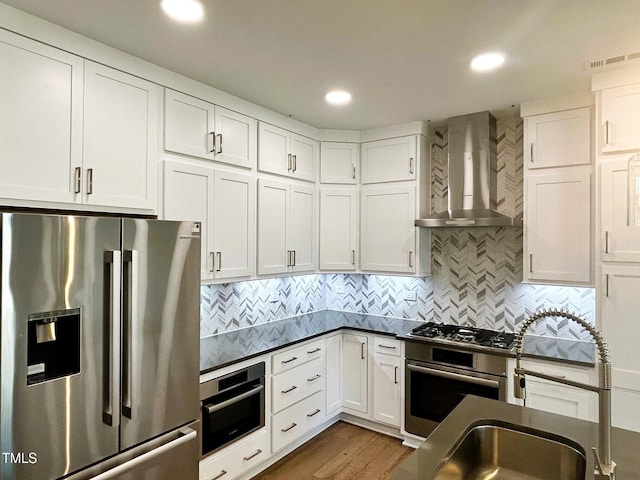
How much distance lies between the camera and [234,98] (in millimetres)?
2842

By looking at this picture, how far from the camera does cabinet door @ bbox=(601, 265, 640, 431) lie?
2.29 meters

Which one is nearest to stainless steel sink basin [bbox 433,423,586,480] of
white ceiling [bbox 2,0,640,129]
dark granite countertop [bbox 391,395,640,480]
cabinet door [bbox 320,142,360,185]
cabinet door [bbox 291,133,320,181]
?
dark granite countertop [bbox 391,395,640,480]

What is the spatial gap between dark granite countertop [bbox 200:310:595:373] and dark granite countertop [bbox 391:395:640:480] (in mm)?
1190

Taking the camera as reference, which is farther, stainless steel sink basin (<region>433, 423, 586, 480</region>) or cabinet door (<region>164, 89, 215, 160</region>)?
cabinet door (<region>164, 89, 215, 160</region>)

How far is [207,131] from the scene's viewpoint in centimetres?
266

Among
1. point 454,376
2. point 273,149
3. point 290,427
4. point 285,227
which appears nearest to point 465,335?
point 454,376

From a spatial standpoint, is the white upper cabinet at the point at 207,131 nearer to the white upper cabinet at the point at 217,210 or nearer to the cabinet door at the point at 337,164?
the white upper cabinet at the point at 217,210

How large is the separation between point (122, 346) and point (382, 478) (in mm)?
2045

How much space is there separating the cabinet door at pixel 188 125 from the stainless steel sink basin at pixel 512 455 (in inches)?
84.9

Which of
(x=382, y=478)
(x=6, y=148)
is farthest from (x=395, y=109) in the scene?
(x=382, y=478)

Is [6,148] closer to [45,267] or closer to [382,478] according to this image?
[45,267]

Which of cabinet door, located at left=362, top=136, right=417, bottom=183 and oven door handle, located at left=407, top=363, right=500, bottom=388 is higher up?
cabinet door, located at left=362, top=136, right=417, bottom=183

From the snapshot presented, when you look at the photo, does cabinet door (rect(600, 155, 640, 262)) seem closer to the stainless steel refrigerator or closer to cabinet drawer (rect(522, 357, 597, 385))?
cabinet drawer (rect(522, 357, 597, 385))

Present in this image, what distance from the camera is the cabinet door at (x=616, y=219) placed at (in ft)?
7.61
